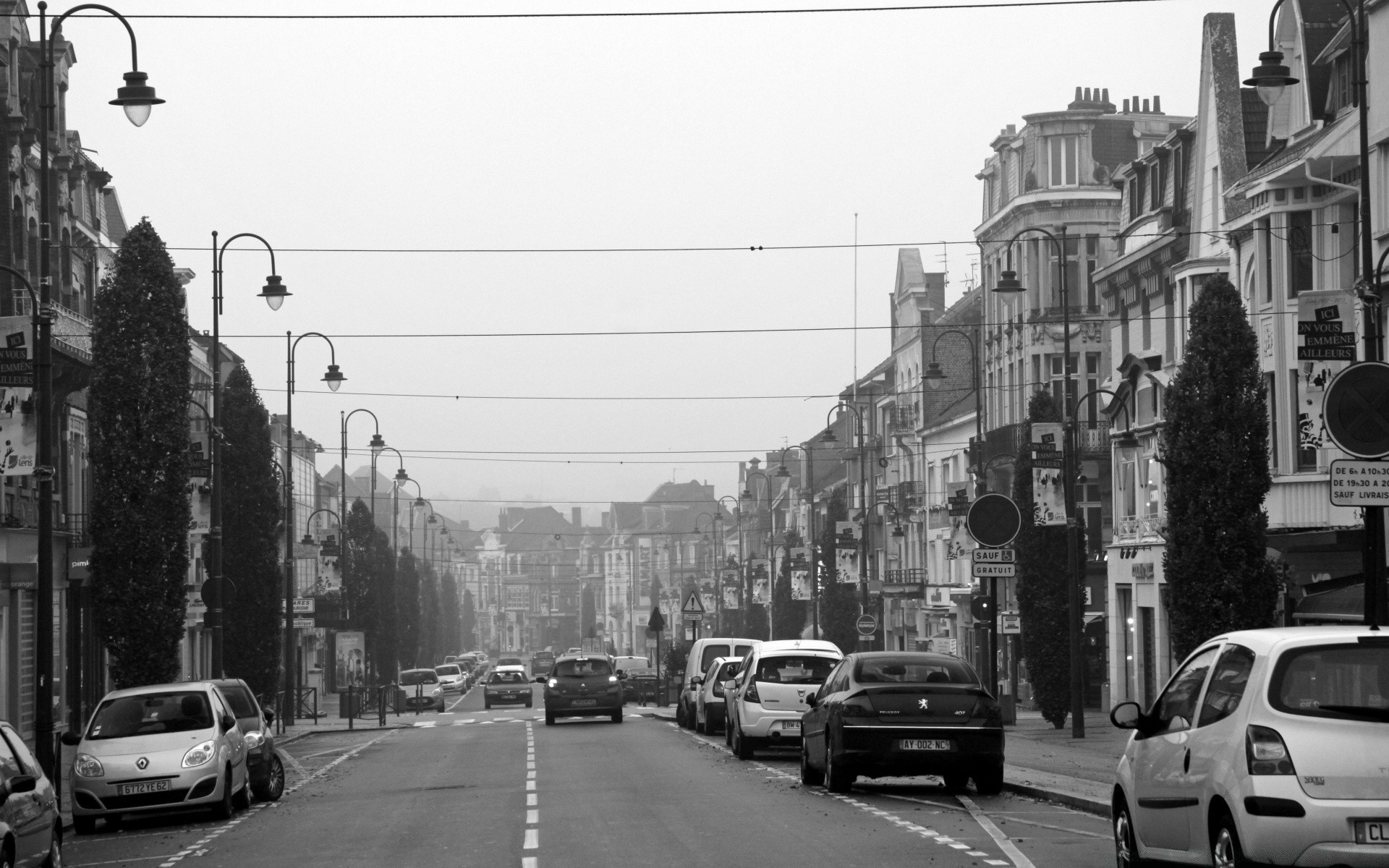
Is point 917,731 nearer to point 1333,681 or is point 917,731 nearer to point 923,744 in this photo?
point 923,744

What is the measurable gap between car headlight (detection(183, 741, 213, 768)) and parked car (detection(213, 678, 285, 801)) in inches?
54.2

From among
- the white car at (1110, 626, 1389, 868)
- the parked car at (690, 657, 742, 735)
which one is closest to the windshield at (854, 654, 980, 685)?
the white car at (1110, 626, 1389, 868)

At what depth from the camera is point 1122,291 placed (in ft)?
166

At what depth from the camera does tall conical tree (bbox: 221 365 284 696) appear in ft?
160

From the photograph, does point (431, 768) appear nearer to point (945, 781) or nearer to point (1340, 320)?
point (945, 781)

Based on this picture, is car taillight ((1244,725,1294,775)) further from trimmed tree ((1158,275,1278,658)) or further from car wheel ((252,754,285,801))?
trimmed tree ((1158,275,1278,658))

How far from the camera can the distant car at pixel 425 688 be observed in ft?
255

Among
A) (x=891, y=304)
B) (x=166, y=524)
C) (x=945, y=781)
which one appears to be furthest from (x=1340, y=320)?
(x=891, y=304)

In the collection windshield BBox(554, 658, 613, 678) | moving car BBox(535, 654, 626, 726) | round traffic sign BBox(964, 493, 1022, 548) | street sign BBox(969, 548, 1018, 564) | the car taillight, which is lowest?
moving car BBox(535, 654, 626, 726)

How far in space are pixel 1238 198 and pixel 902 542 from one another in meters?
49.5

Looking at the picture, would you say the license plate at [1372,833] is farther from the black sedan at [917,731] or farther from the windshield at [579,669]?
the windshield at [579,669]

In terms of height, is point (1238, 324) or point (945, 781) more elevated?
point (1238, 324)

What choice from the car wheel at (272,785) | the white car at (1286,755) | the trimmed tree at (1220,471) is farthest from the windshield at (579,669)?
the white car at (1286,755)

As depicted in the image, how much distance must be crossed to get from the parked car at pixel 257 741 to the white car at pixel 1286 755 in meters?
14.1
